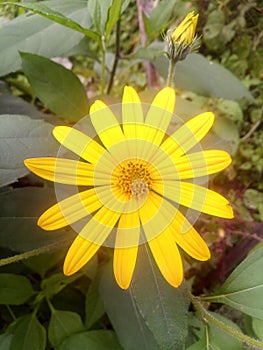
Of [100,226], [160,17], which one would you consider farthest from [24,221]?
[160,17]

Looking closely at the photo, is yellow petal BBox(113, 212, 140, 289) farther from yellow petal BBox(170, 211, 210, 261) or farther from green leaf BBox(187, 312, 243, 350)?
green leaf BBox(187, 312, 243, 350)

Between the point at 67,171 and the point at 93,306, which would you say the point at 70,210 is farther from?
the point at 93,306

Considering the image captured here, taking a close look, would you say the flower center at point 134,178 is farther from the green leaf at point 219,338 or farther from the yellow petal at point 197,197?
the green leaf at point 219,338

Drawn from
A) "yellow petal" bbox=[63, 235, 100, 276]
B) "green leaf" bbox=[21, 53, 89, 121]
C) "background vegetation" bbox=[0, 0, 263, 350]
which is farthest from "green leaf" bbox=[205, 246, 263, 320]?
"green leaf" bbox=[21, 53, 89, 121]

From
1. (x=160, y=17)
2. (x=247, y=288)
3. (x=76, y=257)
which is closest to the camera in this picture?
(x=76, y=257)

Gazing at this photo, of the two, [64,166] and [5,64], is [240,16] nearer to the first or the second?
[5,64]

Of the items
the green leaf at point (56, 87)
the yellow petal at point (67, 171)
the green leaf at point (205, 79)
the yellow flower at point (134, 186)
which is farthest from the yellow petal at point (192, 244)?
the green leaf at point (205, 79)
